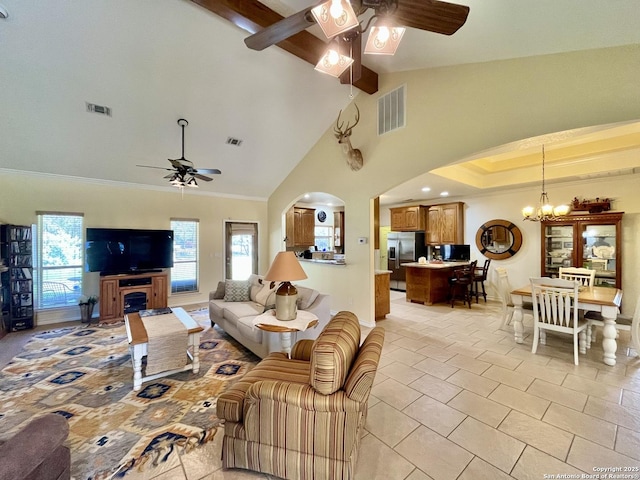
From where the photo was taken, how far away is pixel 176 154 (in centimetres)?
474

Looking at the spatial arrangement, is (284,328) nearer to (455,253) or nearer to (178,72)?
(178,72)

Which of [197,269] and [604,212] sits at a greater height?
[604,212]

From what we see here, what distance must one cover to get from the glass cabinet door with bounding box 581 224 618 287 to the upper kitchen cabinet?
3261 millimetres

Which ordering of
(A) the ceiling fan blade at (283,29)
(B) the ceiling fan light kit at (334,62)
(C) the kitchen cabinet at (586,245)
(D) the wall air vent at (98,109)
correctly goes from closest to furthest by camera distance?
(A) the ceiling fan blade at (283,29) < (B) the ceiling fan light kit at (334,62) < (D) the wall air vent at (98,109) < (C) the kitchen cabinet at (586,245)

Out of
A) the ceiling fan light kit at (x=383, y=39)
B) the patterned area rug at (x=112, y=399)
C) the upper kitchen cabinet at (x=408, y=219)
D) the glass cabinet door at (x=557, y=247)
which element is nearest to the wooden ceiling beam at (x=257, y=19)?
the ceiling fan light kit at (x=383, y=39)

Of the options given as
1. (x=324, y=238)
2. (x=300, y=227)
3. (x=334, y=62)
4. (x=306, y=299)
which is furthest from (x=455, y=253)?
(x=334, y=62)

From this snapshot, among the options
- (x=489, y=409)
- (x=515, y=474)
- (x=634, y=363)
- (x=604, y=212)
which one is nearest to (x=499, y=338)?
(x=634, y=363)

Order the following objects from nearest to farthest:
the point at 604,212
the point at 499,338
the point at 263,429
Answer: the point at 263,429, the point at 499,338, the point at 604,212

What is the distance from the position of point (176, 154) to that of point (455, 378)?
5466mm

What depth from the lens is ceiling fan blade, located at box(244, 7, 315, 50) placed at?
1.57 m

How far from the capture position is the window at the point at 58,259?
4.54 metres

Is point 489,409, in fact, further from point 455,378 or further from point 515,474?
point 515,474

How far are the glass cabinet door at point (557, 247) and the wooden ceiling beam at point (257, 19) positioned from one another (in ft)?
18.7

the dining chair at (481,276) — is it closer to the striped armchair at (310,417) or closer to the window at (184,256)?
the striped armchair at (310,417)
